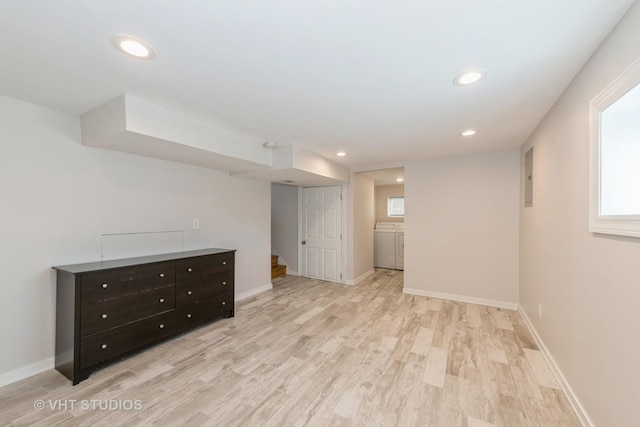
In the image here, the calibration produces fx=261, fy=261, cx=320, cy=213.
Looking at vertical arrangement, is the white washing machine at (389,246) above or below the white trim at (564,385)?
above

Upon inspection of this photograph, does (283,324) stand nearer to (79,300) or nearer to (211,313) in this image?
(211,313)

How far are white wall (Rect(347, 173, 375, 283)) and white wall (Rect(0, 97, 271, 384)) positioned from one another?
125 inches

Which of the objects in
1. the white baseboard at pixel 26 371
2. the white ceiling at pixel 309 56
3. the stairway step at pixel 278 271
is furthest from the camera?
the stairway step at pixel 278 271

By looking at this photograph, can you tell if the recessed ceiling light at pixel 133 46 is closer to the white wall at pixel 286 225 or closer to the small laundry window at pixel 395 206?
the white wall at pixel 286 225

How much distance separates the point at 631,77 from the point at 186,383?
11.1ft

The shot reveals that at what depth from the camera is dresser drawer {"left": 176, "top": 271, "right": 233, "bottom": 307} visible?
2.89 m

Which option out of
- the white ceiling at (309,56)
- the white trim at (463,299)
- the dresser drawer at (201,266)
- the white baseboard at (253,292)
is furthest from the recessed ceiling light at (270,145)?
the white trim at (463,299)

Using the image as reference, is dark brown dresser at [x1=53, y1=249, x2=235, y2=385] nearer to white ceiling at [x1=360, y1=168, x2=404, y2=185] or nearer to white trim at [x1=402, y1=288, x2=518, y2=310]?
white trim at [x1=402, y1=288, x2=518, y2=310]

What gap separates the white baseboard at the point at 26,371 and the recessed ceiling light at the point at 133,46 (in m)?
2.69

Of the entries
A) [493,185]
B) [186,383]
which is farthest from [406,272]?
[186,383]

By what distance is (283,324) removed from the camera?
3.23 meters

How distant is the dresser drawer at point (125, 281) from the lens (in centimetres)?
219

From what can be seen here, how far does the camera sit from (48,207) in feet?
7.58

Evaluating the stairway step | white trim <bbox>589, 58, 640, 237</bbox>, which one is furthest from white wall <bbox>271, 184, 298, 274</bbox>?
white trim <bbox>589, 58, 640, 237</bbox>
